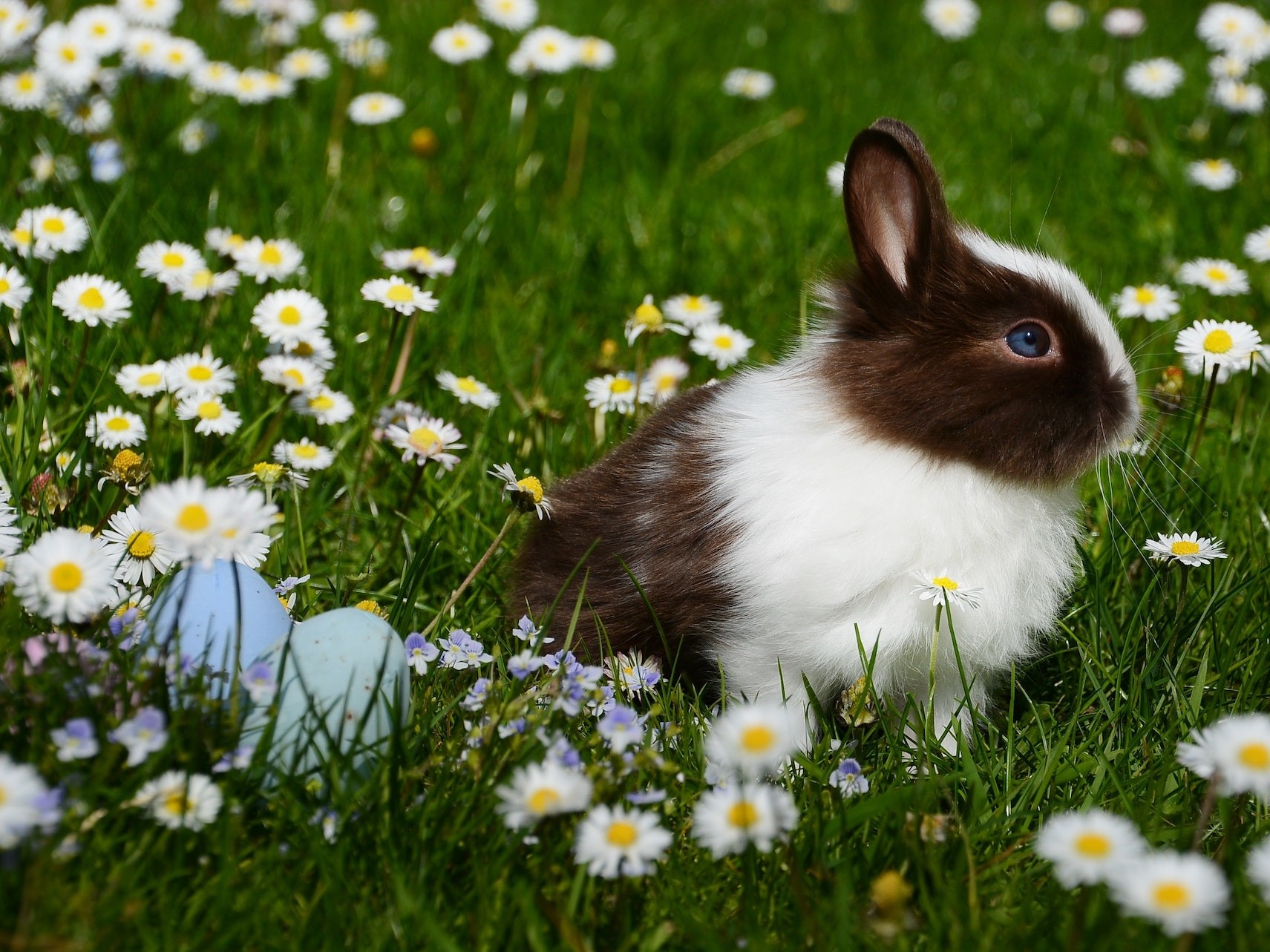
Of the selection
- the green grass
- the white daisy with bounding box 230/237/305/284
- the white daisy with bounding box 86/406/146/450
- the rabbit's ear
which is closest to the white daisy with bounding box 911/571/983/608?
the green grass

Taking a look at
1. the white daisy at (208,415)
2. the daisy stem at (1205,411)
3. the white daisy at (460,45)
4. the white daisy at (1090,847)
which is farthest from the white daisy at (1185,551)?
the white daisy at (460,45)

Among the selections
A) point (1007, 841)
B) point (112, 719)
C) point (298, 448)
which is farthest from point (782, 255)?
point (112, 719)

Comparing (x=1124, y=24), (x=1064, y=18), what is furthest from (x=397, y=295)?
(x=1064, y=18)

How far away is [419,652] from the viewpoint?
2.48m

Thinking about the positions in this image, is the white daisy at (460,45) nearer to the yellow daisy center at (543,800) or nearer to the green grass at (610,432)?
the green grass at (610,432)

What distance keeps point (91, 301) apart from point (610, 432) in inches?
51.0

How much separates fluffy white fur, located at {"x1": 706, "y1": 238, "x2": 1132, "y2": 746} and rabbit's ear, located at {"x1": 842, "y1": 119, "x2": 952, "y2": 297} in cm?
28

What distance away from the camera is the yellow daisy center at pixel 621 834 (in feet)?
6.39

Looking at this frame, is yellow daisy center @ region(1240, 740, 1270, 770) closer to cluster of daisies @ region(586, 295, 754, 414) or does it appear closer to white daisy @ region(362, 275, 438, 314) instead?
cluster of daisies @ region(586, 295, 754, 414)

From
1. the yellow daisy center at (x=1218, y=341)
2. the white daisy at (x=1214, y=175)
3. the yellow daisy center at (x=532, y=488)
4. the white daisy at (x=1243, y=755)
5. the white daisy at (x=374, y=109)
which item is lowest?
the yellow daisy center at (x=532, y=488)

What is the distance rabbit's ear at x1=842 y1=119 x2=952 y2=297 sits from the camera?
9.07ft

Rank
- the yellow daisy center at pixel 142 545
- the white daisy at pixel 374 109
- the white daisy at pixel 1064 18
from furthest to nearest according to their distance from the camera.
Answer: the white daisy at pixel 1064 18
the white daisy at pixel 374 109
the yellow daisy center at pixel 142 545

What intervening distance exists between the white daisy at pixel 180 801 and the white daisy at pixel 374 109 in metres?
3.42

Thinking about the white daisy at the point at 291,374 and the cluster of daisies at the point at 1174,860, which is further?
the white daisy at the point at 291,374
